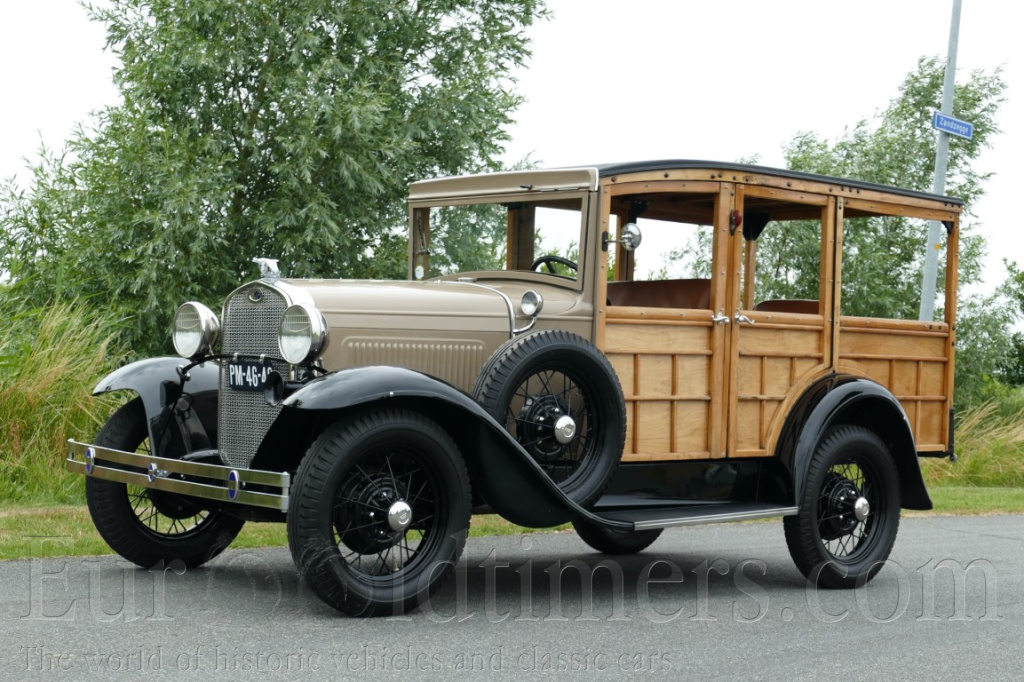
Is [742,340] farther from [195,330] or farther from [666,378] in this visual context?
[195,330]

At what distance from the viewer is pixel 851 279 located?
20.5 m

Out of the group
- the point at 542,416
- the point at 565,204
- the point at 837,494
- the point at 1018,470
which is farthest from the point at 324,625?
the point at 1018,470

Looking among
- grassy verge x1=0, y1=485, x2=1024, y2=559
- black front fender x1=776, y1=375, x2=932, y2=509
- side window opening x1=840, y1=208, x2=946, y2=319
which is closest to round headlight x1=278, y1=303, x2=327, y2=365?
grassy verge x1=0, y1=485, x2=1024, y2=559

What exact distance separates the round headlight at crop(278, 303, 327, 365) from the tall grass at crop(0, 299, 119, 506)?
438cm

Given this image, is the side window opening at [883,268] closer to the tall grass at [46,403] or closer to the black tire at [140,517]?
the tall grass at [46,403]

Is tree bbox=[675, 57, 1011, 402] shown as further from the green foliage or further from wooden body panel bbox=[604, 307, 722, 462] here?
wooden body panel bbox=[604, 307, 722, 462]

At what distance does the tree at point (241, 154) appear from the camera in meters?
16.1

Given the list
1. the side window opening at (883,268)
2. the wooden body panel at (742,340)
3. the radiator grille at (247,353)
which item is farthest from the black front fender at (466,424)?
the side window opening at (883,268)

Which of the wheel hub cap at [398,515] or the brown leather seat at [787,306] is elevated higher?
the brown leather seat at [787,306]

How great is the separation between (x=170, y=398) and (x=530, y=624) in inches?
91.5

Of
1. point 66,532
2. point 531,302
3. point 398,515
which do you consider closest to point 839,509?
point 531,302

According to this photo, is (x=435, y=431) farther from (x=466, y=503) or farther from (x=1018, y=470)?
(x=1018, y=470)

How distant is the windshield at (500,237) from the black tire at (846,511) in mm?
1829

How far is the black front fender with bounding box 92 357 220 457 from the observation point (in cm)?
642
